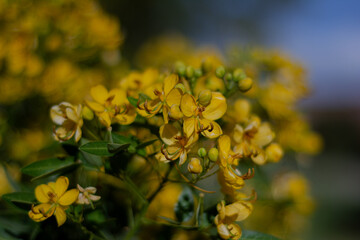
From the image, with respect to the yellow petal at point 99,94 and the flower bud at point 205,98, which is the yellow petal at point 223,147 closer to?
the flower bud at point 205,98

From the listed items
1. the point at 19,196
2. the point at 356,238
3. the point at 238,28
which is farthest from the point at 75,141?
the point at 238,28

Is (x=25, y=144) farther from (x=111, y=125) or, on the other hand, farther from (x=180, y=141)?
(x=180, y=141)

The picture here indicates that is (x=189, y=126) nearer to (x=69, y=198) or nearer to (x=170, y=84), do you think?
(x=170, y=84)

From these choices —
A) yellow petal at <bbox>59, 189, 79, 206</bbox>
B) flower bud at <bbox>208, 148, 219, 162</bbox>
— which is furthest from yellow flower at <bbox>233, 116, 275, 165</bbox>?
yellow petal at <bbox>59, 189, 79, 206</bbox>

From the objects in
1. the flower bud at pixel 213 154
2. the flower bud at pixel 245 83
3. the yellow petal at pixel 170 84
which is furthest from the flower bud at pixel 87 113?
the flower bud at pixel 245 83

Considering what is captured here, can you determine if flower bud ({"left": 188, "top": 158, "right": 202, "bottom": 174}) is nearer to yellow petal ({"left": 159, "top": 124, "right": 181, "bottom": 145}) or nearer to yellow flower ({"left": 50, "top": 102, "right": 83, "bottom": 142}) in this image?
yellow petal ({"left": 159, "top": 124, "right": 181, "bottom": 145})

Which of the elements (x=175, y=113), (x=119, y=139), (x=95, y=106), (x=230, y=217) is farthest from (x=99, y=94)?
(x=230, y=217)
